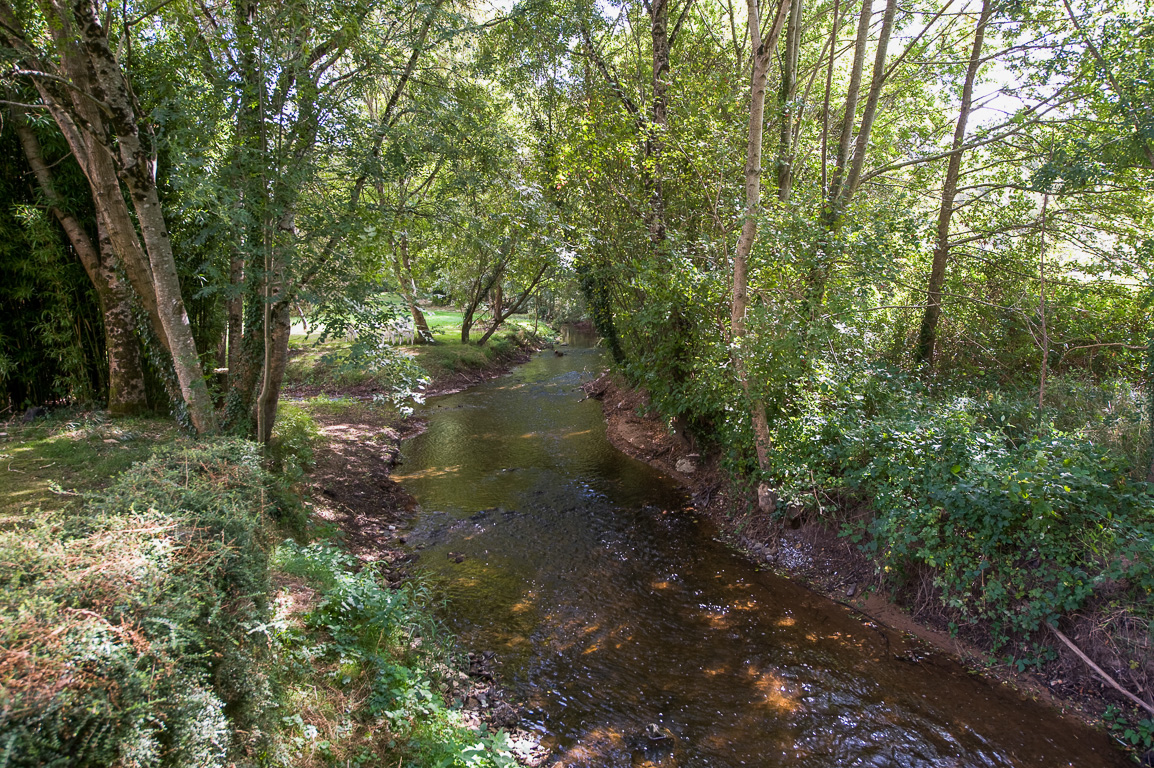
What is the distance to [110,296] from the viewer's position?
8992 mm

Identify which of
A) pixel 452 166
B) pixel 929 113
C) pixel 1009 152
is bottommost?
pixel 452 166

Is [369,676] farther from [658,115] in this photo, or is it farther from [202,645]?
[658,115]

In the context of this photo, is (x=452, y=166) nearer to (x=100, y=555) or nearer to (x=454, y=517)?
(x=454, y=517)

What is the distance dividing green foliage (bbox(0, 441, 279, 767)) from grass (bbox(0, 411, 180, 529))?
258 centimetres

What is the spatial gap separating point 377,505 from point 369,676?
5414 mm

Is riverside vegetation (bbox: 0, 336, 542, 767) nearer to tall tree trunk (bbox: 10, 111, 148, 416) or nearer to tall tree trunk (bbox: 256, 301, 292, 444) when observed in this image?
tall tree trunk (bbox: 256, 301, 292, 444)

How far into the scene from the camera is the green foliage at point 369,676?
3596 mm

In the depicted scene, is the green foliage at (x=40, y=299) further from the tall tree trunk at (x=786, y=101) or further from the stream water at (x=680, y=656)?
the tall tree trunk at (x=786, y=101)

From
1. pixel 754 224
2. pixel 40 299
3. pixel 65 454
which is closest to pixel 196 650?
pixel 65 454

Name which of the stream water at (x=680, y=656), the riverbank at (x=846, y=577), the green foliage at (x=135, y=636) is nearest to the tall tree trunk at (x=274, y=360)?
the stream water at (x=680, y=656)

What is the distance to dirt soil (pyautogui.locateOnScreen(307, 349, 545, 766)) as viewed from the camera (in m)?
4.90

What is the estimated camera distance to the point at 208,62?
21.8 feet

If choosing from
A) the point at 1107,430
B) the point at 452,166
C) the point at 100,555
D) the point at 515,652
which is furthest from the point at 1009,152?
the point at 100,555

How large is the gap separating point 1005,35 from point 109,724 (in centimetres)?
1400
